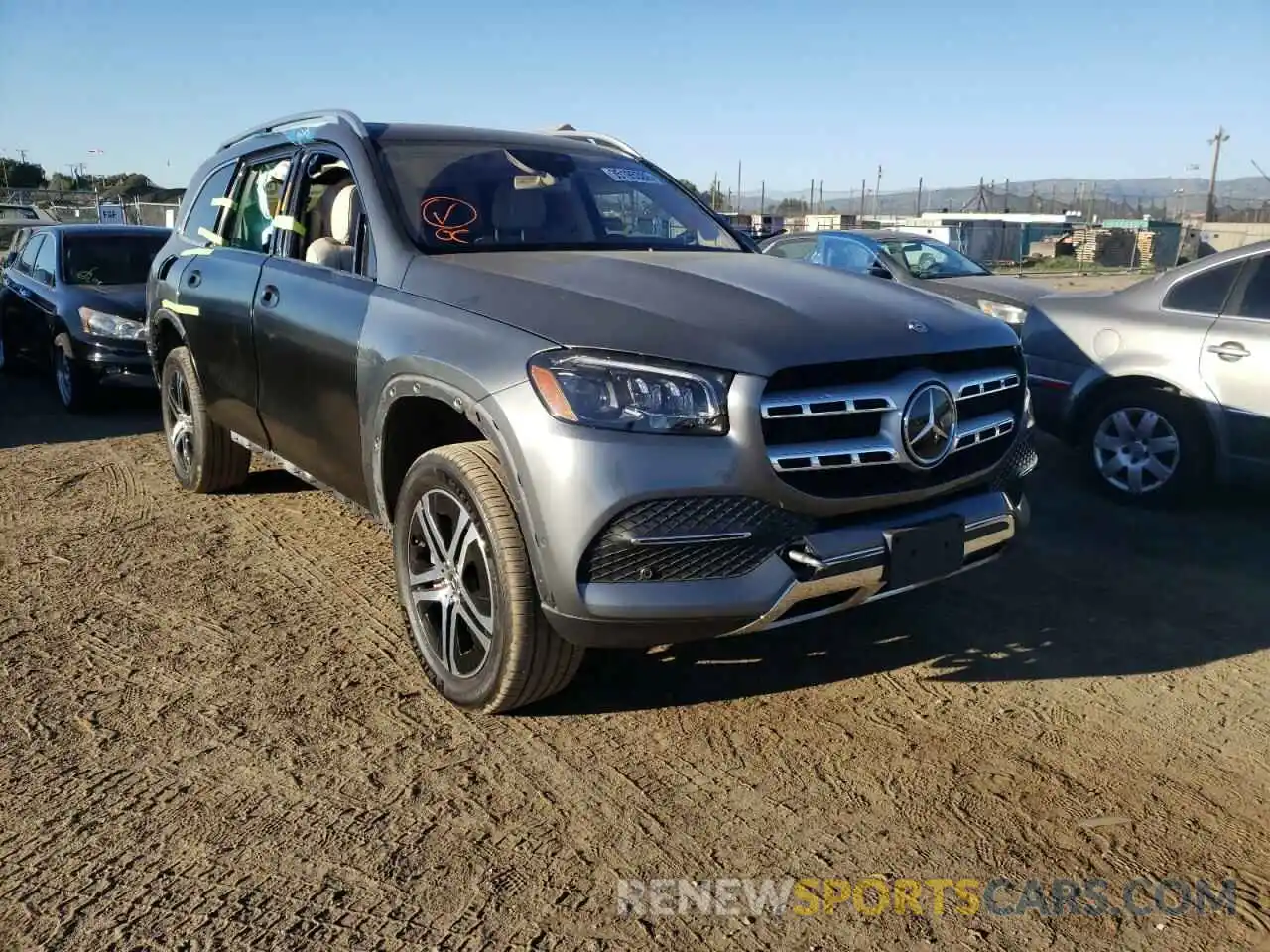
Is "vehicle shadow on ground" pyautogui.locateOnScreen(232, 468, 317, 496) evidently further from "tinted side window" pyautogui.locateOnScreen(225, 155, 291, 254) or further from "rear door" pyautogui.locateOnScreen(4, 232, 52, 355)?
"rear door" pyautogui.locateOnScreen(4, 232, 52, 355)

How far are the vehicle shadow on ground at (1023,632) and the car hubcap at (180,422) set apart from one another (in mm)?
3064

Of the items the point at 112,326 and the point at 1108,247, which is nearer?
the point at 112,326

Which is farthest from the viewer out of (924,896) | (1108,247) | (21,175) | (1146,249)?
(21,175)

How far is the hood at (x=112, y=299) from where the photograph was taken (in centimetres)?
816

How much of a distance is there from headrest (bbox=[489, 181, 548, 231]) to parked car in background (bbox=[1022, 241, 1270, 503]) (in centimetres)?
352

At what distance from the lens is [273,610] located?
4.21 m

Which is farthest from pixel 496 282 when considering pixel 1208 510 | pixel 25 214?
pixel 25 214

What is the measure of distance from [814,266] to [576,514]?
5.56 feet

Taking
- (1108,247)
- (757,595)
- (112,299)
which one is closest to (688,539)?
(757,595)

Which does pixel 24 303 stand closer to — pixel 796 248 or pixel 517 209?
pixel 517 209

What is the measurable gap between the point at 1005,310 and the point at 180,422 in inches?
262

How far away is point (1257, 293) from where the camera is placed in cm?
536

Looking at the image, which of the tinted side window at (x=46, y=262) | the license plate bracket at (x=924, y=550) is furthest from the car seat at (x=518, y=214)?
the tinted side window at (x=46, y=262)

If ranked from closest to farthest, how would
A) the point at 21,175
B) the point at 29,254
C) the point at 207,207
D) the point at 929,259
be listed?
the point at 207,207, the point at 29,254, the point at 929,259, the point at 21,175
